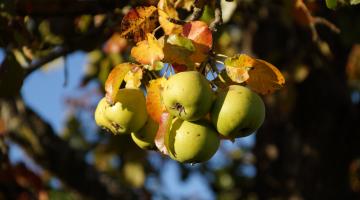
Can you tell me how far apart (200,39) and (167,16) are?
122mm

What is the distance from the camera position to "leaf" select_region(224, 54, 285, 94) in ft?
3.75

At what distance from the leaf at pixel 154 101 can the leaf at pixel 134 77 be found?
1.4 inches

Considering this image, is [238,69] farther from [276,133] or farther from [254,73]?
[276,133]

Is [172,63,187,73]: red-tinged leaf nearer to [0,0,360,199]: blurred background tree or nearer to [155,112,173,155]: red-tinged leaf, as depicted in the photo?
[155,112,173,155]: red-tinged leaf

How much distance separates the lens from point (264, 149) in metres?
3.00

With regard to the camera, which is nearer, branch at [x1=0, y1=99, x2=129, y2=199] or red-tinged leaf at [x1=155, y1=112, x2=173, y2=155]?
red-tinged leaf at [x1=155, y1=112, x2=173, y2=155]

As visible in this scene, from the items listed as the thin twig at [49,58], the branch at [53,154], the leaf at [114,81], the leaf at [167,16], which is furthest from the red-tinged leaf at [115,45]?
the leaf at [114,81]

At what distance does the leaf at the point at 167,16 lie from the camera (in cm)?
119

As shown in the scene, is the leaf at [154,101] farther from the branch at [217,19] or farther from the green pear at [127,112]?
the branch at [217,19]

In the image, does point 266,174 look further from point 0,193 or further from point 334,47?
point 0,193

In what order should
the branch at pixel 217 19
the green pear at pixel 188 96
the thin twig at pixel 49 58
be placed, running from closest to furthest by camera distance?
the green pear at pixel 188 96 < the branch at pixel 217 19 < the thin twig at pixel 49 58

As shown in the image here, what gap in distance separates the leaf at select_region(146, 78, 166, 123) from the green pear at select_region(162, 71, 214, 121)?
80mm

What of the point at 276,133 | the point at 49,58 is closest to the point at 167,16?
the point at 49,58

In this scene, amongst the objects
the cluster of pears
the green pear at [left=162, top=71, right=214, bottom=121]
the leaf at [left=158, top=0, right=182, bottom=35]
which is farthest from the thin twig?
the green pear at [left=162, top=71, right=214, bottom=121]
